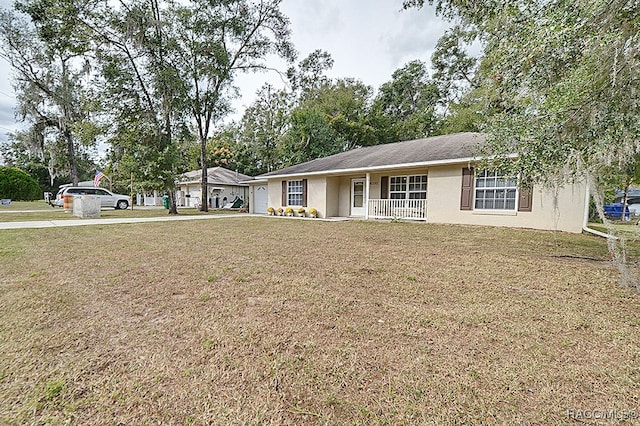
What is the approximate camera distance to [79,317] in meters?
2.82

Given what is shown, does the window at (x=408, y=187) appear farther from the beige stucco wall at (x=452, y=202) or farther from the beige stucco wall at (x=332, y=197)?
the beige stucco wall at (x=332, y=197)

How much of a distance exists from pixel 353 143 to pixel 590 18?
23.9 meters

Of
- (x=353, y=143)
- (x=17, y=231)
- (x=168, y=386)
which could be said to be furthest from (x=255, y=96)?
(x=168, y=386)

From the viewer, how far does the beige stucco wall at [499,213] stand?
850 cm

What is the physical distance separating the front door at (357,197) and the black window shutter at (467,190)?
4.84m

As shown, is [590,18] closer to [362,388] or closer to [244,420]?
[362,388]

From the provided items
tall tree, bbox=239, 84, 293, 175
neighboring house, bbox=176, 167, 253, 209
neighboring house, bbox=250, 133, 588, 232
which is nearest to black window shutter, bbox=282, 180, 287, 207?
neighboring house, bbox=250, 133, 588, 232

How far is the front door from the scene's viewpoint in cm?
1420

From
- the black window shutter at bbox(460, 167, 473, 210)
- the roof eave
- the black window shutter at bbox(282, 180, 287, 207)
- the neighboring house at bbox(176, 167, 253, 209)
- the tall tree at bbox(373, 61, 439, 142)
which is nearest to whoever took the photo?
the roof eave

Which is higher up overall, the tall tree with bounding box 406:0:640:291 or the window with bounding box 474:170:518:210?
the tall tree with bounding box 406:0:640:291

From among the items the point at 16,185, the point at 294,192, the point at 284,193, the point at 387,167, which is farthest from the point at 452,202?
the point at 16,185

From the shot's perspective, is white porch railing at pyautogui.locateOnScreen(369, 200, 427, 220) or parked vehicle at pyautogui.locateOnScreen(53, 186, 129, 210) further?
parked vehicle at pyautogui.locateOnScreen(53, 186, 129, 210)

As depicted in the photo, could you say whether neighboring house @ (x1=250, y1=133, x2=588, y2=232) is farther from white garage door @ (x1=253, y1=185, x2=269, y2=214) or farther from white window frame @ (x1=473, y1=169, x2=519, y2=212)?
white garage door @ (x1=253, y1=185, x2=269, y2=214)

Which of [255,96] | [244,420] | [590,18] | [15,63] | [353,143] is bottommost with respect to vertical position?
[244,420]
